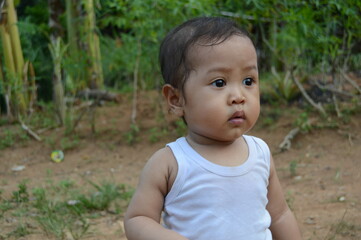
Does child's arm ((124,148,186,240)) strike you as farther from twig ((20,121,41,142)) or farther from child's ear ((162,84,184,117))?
twig ((20,121,41,142))

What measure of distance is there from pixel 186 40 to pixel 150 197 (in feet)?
1.81

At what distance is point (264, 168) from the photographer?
187 cm

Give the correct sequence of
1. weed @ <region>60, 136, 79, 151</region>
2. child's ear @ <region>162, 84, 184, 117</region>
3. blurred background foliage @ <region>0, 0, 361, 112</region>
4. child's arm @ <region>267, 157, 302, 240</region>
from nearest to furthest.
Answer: child's ear @ <region>162, 84, 184, 117</region>
child's arm @ <region>267, 157, 302, 240</region>
blurred background foliage @ <region>0, 0, 361, 112</region>
weed @ <region>60, 136, 79, 151</region>

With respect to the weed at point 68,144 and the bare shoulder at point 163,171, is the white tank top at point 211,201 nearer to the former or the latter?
the bare shoulder at point 163,171

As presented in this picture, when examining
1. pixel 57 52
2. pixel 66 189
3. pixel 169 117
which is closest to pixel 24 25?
pixel 57 52

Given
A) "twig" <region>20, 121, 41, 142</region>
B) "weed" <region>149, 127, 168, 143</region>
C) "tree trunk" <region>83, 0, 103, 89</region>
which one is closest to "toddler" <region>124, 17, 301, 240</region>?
"weed" <region>149, 127, 168, 143</region>

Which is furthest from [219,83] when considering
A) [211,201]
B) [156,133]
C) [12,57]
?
[12,57]

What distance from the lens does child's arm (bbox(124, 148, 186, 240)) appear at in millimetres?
1727

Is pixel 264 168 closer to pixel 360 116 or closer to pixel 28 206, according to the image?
pixel 28 206

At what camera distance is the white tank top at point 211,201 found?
1.73 m

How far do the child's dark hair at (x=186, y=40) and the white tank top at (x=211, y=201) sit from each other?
27cm

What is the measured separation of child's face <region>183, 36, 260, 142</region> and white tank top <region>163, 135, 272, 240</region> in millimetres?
122

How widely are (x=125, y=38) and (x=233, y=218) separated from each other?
4.50 metres

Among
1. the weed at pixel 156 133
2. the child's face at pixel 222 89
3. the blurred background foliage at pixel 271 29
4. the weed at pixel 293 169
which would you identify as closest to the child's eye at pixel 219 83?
the child's face at pixel 222 89
